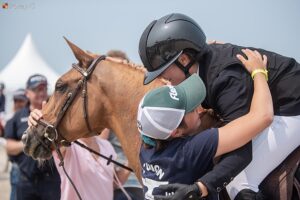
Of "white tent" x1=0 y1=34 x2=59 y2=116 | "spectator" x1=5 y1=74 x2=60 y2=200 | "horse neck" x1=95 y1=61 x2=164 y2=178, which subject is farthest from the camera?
"white tent" x1=0 y1=34 x2=59 y2=116

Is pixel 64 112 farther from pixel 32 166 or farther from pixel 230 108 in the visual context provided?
pixel 32 166

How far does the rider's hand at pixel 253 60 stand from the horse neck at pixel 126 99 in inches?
34.1

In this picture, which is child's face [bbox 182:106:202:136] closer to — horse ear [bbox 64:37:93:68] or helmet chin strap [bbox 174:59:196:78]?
helmet chin strap [bbox 174:59:196:78]

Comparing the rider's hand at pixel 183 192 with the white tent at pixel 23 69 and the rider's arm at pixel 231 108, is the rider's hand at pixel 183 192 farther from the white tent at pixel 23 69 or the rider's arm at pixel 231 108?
the white tent at pixel 23 69

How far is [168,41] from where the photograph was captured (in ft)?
10.8

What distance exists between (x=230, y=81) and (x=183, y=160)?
581 millimetres

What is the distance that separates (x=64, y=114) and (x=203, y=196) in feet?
5.72

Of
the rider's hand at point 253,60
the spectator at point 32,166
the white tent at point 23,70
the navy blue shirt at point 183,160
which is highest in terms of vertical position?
the rider's hand at point 253,60

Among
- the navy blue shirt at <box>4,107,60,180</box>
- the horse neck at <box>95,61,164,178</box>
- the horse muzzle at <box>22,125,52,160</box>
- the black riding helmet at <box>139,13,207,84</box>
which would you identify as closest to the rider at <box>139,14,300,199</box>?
the black riding helmet at <box>139,13,207,84</box>

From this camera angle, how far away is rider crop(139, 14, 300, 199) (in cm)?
303

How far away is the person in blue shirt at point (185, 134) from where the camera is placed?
9.41ft

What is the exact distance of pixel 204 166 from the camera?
9.75 feet

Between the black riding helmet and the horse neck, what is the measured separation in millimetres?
551

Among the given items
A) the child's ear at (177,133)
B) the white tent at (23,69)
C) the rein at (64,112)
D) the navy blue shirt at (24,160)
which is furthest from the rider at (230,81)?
the white tent at (23,69)
